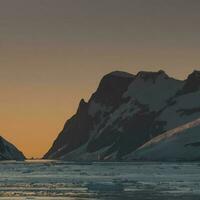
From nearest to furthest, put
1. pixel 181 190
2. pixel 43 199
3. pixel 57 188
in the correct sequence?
pixel 43 199
pixel 181 190
pixel 57 188

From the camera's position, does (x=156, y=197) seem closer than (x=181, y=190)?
Yes

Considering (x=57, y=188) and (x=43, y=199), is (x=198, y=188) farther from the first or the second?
(x=43, y=199)

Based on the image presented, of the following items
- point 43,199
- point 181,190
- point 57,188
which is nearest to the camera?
point 43,199

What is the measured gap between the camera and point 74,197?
90.2 meters

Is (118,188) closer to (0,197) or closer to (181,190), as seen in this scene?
(181,190)

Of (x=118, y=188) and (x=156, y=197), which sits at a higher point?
(x=118, y=188)

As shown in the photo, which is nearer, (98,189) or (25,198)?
(25,198)

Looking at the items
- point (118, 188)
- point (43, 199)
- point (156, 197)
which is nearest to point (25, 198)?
point (43, 199)

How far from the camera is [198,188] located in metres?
105

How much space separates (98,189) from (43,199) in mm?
20648

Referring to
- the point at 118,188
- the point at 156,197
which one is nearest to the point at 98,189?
the point at 118,188

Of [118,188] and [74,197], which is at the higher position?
[118,188]

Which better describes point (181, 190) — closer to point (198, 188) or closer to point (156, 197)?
point (198, 188)

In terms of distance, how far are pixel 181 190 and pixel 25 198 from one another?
23.4 metres
